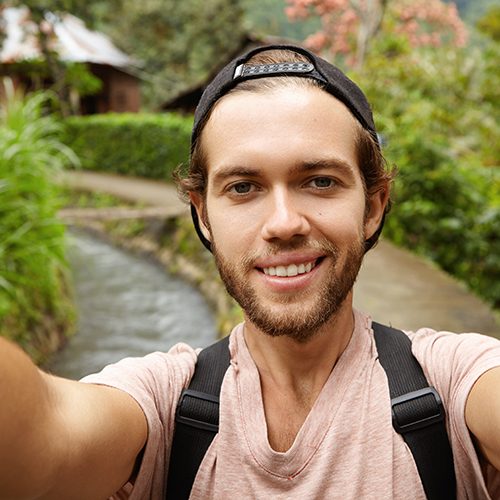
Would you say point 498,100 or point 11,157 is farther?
point 498,100

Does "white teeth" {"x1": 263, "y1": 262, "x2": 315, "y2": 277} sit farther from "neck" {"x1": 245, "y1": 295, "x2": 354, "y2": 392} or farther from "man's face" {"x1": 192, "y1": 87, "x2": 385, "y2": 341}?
"neck" {"x1": 245, "y1": 295, "x2": 354, "y2": 392}

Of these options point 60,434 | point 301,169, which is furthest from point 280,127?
point 60,434

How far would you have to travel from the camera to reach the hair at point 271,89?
1.30m

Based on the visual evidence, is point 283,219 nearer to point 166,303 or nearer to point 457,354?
point 457,354

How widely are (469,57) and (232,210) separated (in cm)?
980

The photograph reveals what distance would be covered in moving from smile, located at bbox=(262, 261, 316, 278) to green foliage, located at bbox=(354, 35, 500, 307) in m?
3.98

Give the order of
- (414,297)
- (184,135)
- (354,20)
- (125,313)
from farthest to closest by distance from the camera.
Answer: (354,20) → (184,135) → (125,313) → (414,297)

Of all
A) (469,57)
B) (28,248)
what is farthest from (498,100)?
(28,248)

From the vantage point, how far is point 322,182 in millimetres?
1260

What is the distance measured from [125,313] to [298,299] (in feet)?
23.7

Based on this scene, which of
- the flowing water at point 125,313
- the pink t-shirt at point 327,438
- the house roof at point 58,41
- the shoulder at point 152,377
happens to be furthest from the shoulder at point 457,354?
the house roof at point 58,41

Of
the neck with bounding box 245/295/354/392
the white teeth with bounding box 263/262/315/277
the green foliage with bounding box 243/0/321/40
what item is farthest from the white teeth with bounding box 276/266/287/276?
the green foliage with bounding box 243/0/321/40

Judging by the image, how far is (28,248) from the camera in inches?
192

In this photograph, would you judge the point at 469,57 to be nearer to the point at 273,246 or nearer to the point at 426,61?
the point at 426,61
